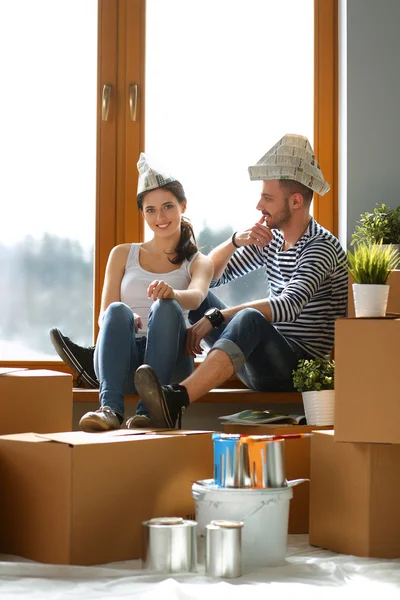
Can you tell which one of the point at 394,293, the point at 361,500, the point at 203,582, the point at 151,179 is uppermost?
the point at 151,179

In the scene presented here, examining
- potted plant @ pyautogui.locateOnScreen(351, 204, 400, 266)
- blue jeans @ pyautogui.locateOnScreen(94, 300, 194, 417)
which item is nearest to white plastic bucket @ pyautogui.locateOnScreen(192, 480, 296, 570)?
blue jeans @ pyautogui.locateOnScreen(94, 300, 194, 417)

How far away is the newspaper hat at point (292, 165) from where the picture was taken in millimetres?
2783

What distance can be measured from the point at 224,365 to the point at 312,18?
1.52m

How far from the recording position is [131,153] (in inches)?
122

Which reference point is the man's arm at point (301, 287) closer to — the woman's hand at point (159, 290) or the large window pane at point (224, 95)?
the woman's hand at point (159, 290)

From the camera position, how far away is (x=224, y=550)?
1624 mm

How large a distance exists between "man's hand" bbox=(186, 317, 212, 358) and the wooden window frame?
63cm

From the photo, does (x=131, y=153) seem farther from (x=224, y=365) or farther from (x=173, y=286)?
(x=224, y=365)

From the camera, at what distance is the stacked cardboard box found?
1775 millimetres

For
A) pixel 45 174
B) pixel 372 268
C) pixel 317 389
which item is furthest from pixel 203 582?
pixel 45 174

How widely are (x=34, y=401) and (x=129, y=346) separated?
362mm

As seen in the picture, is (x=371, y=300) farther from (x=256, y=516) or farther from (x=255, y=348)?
(x=255, y=348)

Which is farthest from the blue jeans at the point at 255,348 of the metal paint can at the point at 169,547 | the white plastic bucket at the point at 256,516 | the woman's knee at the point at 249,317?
the metal paint can at the point at 169,547

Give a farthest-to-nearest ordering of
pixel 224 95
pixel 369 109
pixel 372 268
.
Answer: pixel 224 95 → pixel 369 109 → pixel 372 268
